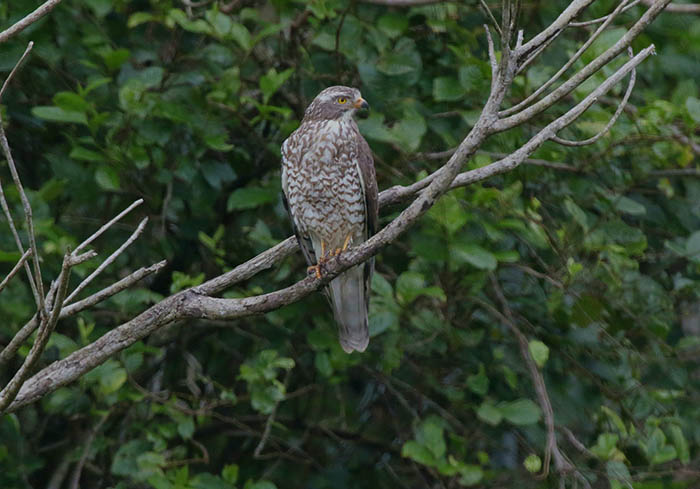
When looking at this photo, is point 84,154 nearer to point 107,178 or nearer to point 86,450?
point 107,178

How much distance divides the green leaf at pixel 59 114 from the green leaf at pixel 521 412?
229cm

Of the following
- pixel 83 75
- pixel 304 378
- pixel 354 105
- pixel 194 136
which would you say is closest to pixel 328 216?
pixel 354 105

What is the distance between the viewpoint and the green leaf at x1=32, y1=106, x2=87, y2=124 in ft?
13.9

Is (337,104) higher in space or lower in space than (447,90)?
higher

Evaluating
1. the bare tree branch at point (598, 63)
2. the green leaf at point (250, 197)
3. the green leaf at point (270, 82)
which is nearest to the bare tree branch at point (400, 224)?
the bare tree branch at point (598, 63)

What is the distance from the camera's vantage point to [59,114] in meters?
4.27

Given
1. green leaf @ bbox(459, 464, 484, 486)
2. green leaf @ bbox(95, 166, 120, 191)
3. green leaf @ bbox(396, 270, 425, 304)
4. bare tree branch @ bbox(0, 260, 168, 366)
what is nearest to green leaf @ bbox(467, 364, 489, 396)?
green leaf @ bbox(459, 464, 484, 486)

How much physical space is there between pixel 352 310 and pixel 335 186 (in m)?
Answer: 0.58

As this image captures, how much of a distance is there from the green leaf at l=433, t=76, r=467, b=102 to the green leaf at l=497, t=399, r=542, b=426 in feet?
4.69

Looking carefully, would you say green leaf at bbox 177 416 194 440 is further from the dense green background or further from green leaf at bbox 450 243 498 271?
green leaf at bbox 450 243 498 271

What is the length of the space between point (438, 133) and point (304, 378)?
4.93 ft

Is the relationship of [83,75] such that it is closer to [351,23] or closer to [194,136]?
[194,136]

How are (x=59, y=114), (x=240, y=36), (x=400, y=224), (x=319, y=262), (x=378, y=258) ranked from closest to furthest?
(x=400, y=224) < (x=319, y=262) < (x=59, y=114) < (x=240, y=36) < (x=378, y=258)

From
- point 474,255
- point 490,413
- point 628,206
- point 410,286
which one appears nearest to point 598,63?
point 474,255
